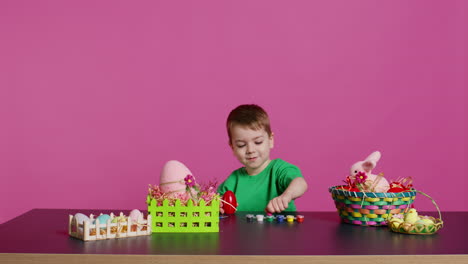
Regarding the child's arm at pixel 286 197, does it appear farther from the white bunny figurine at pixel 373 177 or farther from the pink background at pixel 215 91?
the pink background at pixel 215 91

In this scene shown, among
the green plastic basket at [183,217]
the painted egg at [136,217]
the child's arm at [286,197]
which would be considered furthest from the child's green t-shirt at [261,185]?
the painted egg at [136,217]

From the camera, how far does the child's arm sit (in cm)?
229

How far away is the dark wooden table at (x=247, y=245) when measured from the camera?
1459 millimetres

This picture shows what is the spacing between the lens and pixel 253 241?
1.67 meters

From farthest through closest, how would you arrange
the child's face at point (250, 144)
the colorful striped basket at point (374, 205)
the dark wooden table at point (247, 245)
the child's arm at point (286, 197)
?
the child's face at point (250, 144) → the child's arm at point (286, 197) → the colorful striped basket at point (374, 205) → the dark wooden table at point (247, 245)

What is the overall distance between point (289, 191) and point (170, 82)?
168cm

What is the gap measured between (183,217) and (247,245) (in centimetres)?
31

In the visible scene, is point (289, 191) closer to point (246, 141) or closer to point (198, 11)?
point (246, 141)

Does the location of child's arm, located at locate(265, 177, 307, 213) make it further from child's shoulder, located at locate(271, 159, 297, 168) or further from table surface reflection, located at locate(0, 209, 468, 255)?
child's shoulder, located at locate(271, 159, 297, 168)

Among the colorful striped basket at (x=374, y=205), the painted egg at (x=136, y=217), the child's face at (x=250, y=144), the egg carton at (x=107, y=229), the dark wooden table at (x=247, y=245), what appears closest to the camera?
the dark wooden table at (x=247, y=245)

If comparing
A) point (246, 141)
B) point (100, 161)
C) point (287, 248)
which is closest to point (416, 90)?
point (246, 141)

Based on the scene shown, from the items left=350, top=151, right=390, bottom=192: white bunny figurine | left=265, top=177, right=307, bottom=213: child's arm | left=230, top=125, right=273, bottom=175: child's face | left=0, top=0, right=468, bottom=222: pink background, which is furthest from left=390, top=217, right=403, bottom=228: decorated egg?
left=0, top=0, right=468, bottom=222: pink background

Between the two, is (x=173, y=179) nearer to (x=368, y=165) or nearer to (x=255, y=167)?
(x=368, y=165)

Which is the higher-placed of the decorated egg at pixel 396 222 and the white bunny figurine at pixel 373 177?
the white bunny figurine at pixel 373 177
